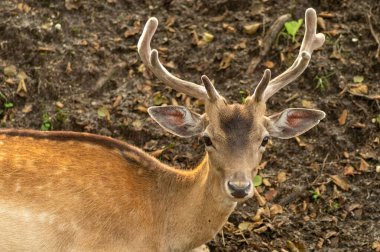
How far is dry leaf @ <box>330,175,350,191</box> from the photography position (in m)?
8.18

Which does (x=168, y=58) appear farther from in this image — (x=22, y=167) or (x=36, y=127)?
(x=22, y=167)

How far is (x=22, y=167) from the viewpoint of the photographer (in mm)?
6582

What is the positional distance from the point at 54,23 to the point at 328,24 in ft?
11.2

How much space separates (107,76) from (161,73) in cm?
261

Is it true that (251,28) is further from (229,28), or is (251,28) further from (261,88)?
(261,88)

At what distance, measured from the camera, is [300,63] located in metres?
6.49

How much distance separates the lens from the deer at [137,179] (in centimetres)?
629

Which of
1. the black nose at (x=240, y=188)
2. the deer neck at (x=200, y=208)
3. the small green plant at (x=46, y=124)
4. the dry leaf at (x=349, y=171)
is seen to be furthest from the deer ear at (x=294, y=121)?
the small green plant at (x=46, y=124)

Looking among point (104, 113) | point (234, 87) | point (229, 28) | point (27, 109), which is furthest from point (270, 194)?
point (27, 109)

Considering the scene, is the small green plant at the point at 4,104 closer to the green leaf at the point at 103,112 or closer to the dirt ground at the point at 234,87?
the dirt ground at the point at 234,87

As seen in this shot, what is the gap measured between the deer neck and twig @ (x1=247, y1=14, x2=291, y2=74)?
2.59 m

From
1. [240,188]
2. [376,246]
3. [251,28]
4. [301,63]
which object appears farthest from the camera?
[251,28]

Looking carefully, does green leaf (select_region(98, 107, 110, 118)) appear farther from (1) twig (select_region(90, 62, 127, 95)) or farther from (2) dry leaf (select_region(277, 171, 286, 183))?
(2) dry leaf (select_region(277, 171, 286, 183))

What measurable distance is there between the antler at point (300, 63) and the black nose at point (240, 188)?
82 cm
